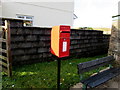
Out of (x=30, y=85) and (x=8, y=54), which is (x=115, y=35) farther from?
(x=8, y=54)

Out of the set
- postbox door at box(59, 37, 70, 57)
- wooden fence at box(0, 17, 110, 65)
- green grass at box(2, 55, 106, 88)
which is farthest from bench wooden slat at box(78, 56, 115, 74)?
wooden fence at box(0, 17, 110, 65)

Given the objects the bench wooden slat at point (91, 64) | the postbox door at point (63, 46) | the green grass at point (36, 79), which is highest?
the postbox door at point (63, 46)

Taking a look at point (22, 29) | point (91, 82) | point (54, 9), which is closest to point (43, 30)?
point (22, 29)

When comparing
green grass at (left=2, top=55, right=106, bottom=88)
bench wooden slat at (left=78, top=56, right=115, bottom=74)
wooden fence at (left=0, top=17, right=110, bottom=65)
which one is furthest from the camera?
wooden fence at (left=0, top=17, right=110, bottom=65)

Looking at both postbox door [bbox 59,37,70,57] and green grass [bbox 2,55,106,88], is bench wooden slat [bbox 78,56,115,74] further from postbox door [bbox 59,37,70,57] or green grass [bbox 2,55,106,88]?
green grass [bbox 2,55,106,88]

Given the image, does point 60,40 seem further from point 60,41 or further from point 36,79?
point 36,79

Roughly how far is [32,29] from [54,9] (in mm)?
5437

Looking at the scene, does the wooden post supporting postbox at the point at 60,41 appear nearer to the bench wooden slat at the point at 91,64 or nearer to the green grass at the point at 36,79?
the bench wooden slat at the point at 91,64

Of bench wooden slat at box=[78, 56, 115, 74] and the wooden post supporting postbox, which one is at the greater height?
the wooden post supporting postbox

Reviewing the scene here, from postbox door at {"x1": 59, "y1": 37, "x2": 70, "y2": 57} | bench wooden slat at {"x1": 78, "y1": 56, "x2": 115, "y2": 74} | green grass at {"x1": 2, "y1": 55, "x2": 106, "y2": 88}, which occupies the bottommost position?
green grass at {"x1": 2, "y1": 55, "x2": 106, "y2": 88}

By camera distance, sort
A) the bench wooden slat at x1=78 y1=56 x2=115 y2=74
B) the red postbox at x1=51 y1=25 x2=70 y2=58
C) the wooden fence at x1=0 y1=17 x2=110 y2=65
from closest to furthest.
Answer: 1. the red postbox at x1=51 y1=25 x2=70 y2=58
2. the bench wooden slat at x1=78 y1=56 x2=115 y2=74
3. the wooden fence at x1=0 y1=17 x2=110 y2=65

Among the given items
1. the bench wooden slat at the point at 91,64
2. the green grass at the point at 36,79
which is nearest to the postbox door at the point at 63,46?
the bench wooden slat at the point at 91,64

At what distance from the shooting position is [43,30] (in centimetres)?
374

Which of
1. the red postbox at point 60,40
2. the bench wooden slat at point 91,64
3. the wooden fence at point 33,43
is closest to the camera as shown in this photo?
the red postbox at point 60,40
